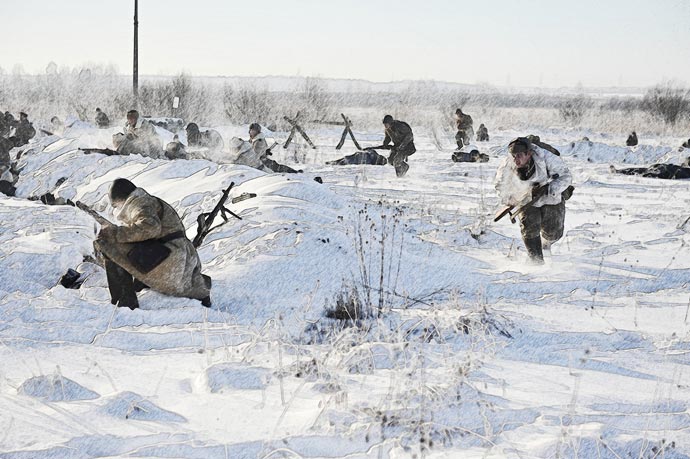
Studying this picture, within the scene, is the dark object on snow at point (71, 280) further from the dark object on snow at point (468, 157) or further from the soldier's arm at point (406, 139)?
the dark object on snow at point (468, 157)

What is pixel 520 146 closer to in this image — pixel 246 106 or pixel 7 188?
pixel 7 188

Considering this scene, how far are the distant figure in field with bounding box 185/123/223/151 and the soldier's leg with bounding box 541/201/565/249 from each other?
9.30m

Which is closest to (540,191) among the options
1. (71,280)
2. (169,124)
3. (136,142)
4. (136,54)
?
(71,280)

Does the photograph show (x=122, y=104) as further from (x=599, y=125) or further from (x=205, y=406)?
(x=205, y=406)

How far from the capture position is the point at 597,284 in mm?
6984

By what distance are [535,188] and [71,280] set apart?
14.4 feet

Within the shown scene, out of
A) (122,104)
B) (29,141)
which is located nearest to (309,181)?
(29,141)

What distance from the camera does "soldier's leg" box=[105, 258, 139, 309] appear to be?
5668 mm

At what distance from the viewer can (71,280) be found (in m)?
6.57

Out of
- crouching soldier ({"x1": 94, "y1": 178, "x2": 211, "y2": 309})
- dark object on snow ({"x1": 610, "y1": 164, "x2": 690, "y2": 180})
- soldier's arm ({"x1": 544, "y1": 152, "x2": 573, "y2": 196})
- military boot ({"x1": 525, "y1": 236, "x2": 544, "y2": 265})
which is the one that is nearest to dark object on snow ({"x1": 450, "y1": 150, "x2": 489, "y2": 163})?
dark object on snow ({"x1": 610, "y1": 164, "x2": 690, "y2": 180})

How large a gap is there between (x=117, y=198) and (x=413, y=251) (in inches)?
137

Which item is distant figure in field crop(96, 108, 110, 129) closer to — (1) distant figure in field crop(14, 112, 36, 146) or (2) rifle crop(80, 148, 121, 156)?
(1) distant figure in field crop(14, 112, 36, 146)

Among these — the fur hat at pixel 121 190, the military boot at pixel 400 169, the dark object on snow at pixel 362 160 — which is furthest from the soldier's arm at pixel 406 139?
the fur hat at pixel 121 190

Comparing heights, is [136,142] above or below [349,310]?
above
